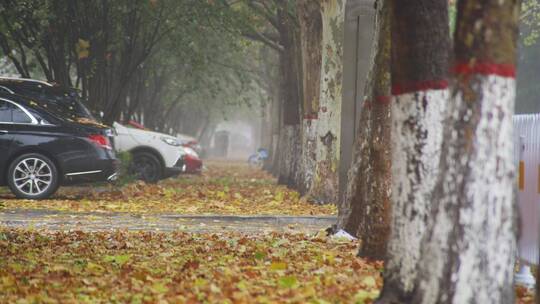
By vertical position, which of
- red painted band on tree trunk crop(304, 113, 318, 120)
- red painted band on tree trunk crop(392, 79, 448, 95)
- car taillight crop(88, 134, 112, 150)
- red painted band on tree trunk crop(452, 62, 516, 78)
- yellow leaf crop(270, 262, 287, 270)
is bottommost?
yellow leaf crop(270, 262, 287, 270)

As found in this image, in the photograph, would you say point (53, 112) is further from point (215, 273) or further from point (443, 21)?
point (443, 21)

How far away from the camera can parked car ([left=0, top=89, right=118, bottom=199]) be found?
17.5 meters

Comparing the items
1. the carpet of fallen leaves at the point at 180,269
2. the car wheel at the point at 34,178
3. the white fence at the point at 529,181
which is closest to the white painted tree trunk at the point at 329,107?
the car wheel at the point at 34,178

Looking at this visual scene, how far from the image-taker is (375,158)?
35.7ft

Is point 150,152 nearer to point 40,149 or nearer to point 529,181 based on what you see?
point 40,149

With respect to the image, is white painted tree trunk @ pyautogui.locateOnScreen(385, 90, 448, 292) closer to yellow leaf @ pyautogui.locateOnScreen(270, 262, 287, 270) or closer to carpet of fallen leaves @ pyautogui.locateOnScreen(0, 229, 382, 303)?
carpet of fallen leaves @ pyautogui.locateOnScreen(0, 229, 382, 303)

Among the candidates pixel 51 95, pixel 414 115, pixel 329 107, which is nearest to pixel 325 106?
pixel 329 107

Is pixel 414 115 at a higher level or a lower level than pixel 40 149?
higher

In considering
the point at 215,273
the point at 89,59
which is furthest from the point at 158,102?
the point at 215,273

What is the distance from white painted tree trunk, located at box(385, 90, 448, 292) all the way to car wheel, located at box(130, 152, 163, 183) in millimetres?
17890

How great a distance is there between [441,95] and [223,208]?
35.0 ft

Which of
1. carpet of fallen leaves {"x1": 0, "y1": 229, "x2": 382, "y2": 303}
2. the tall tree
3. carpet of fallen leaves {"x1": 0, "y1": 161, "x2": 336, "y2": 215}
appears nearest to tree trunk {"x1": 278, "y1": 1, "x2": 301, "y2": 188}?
carpet of fallen leaves {"x1": 0, "y1": 161, "x2": 336, "y2": 215}

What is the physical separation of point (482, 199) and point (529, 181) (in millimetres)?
2707

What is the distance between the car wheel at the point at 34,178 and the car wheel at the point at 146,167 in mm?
7226
